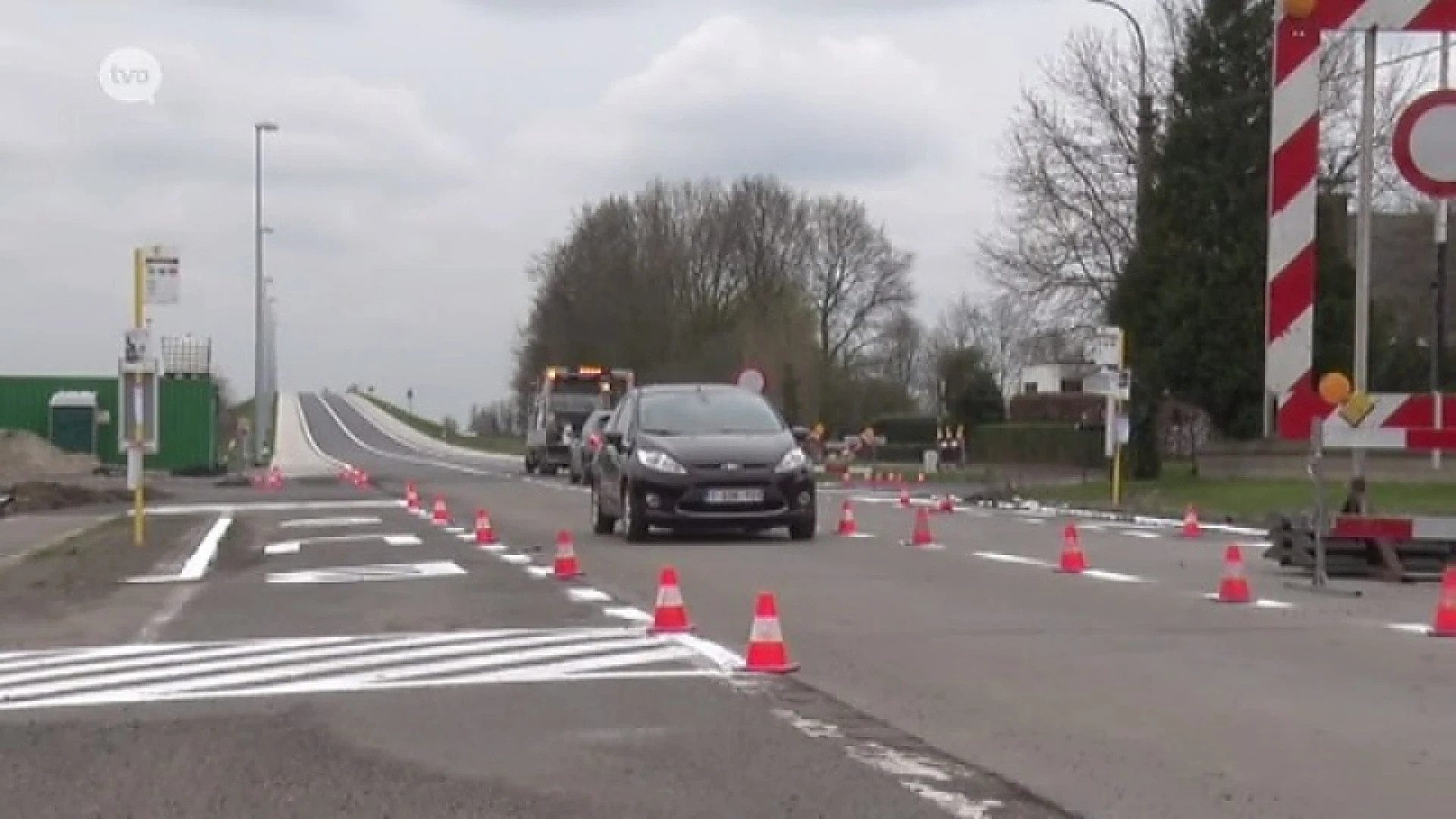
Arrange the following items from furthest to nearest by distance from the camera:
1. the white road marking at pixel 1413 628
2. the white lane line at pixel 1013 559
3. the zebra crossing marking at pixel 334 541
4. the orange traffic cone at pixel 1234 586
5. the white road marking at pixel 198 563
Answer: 1. the zebra crossing marking at pixel 334 541
2. the white lane line at pixel 1013 559
3. the white road marking at pixel 198 563
4. the orange traffic cone at pixel 1234 586
5. the white road marking at pixel 1413 628

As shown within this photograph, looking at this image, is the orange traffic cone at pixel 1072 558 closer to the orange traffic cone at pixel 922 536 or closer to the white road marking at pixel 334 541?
the orange traffic cone at pixel 922 536

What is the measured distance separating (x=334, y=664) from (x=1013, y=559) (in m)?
8.85

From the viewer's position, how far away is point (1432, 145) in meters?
11.7

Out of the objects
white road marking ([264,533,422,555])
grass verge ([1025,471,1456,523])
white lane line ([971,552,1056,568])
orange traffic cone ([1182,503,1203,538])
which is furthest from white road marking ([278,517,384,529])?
grass verge ([1025,471,1456,523])

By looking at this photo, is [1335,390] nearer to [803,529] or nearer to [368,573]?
[368,573]

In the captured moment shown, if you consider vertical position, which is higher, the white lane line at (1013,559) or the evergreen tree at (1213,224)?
the evergreen tree at (1213,224)

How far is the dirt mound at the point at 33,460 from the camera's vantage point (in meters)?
52.3

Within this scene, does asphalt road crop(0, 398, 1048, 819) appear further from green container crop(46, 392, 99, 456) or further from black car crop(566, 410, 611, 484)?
green container crop(46, 392, 99, 456)

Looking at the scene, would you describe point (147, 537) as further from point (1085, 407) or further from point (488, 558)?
A: point (1085, 407)

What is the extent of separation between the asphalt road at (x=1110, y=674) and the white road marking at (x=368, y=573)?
4.35 ft

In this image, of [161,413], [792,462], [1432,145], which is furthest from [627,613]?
[161,413]

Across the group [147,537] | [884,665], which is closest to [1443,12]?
[884,665]

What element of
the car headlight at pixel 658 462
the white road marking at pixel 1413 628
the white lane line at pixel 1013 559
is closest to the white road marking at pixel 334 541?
the car headlight at pixel 658 462

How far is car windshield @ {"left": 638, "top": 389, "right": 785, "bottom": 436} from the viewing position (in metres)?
20.9
